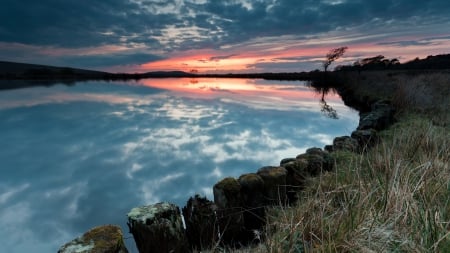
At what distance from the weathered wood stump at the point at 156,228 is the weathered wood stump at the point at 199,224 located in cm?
38

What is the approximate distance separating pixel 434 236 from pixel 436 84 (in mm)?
17999

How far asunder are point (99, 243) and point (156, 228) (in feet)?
2.08

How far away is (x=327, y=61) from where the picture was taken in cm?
6744

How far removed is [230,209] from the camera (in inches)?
134

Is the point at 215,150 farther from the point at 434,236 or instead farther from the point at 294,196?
the point at 434,236

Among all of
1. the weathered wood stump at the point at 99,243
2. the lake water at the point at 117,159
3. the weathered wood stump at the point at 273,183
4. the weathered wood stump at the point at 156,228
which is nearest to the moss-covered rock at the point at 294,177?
the weathered wood stump at the point at 273,183

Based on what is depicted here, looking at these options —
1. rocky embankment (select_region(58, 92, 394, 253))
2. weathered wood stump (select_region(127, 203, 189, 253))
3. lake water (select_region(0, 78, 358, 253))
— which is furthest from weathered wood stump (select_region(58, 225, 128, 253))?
lake water (select_region(0, 78, 358, 253))

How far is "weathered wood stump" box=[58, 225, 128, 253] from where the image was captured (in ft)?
6.33

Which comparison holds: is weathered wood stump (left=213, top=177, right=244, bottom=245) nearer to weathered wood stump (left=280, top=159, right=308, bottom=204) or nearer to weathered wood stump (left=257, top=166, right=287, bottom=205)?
Answer: weathered wood stump (left=257, top=166, right=287, bottom=205)

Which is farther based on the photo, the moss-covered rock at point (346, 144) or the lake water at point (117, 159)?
the moss-covered rock at point (346, 144)

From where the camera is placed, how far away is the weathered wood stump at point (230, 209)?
11.1 ft

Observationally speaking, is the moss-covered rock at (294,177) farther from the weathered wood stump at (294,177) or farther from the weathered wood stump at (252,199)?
the weathered wood stump at (252,199)

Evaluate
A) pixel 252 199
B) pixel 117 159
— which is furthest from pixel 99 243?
pixel 117 159

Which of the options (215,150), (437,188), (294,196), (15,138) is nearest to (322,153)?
(294,196)
